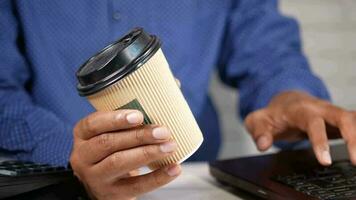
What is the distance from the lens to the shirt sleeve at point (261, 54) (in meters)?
1.04

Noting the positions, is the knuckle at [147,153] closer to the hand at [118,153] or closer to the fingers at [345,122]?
the hand at [118,153]

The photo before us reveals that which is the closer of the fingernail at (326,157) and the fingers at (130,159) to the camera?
the fingers at (130,159)

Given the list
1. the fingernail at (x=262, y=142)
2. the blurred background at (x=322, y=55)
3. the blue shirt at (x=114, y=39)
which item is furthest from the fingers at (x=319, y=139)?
the blurred background at (x=322, y=55)

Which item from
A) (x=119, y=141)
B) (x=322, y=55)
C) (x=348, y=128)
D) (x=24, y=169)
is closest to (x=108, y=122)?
(x=119, y=141)

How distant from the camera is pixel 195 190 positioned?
2.40 feet

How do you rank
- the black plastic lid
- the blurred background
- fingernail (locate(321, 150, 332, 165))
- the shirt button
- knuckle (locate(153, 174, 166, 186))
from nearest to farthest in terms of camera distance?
the black plastic lid < knuckle (locate(153, 174, 166, 186)) < fingernail (locate(321, 150, 332, 165)) < the shirt button < the blurred background

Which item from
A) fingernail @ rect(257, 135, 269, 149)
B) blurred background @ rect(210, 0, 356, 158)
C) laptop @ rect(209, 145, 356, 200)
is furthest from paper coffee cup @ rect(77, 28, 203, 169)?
blurred background @ rect(210, 0, 356, 158)

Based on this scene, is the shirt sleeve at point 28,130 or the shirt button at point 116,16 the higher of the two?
the shirt button at point 116,16

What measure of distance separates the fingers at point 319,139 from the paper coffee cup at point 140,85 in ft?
0.91

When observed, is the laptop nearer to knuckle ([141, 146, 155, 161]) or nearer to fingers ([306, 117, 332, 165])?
fingers ([306, 117, 332, 165])

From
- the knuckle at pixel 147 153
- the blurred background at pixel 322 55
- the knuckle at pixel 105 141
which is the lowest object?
the blurred background at pixel 322 55

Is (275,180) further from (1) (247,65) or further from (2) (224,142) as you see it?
(2) (224,142)

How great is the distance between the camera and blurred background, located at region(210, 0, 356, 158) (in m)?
1.40

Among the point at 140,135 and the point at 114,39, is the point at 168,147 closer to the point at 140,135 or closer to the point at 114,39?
the point at 140,135
